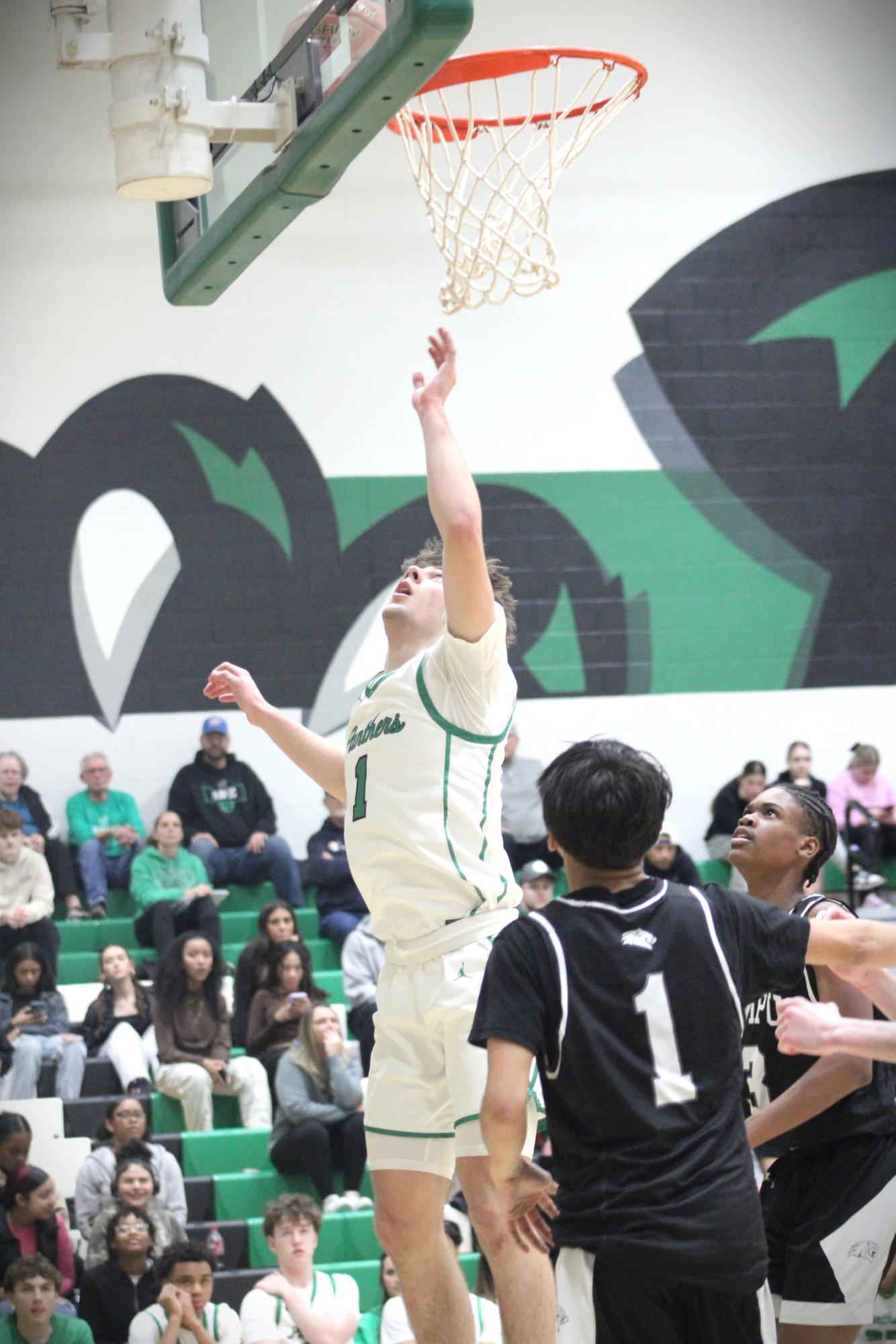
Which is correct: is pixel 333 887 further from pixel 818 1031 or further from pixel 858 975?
pixel 818 1031

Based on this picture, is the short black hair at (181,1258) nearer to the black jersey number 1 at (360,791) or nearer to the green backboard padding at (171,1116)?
the green backboard padding at (171,1116)

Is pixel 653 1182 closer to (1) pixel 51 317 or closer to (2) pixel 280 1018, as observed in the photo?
(2) pixel 280 1018

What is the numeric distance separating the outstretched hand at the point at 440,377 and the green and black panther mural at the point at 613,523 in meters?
9.22

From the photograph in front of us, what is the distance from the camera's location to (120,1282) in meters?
8.84

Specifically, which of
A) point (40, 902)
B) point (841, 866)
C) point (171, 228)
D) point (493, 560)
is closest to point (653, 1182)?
point (493, 560)

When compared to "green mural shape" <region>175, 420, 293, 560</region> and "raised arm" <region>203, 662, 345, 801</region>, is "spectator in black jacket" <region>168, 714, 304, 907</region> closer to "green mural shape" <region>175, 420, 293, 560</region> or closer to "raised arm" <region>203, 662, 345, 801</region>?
"green mural shape" <region>175, 420, 293, 560</region>

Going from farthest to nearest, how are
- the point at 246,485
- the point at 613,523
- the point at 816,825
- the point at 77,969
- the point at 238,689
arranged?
the point at 613,523, the point at 246,485, the point at 77,969, the point at 238,689, the point at 816,825

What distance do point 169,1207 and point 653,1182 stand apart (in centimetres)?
692

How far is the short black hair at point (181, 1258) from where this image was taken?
8602 mm

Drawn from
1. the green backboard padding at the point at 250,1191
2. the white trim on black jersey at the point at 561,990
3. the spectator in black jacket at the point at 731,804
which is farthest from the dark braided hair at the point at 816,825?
the spectator in black jacket at the point at 731,804

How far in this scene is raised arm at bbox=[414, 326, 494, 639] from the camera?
4031 mm

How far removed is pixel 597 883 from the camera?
127 inches

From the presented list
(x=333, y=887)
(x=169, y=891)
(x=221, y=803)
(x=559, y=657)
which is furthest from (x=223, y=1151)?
(x=559, y=657)

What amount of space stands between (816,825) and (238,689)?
1749 millimetres
